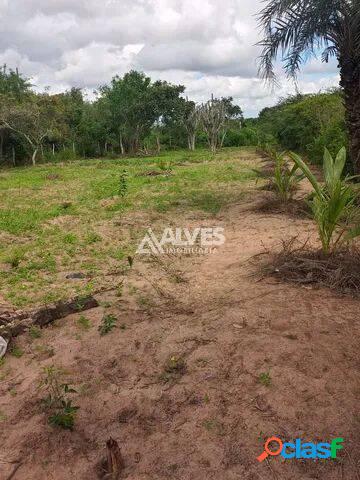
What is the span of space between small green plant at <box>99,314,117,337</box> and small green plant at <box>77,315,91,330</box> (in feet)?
0.43

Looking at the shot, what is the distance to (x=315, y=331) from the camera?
306cm

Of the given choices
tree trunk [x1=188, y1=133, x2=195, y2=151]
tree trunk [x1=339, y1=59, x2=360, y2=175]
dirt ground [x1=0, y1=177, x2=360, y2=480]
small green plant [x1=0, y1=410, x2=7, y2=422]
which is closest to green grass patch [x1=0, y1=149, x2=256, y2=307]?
dirt ground [x1=0, y1=177, x2=360, y2=480]

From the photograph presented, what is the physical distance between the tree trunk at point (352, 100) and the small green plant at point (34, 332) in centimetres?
596

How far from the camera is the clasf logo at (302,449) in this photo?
2.05 meters

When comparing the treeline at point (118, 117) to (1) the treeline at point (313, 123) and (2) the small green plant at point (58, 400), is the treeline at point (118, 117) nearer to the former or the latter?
(1) the treeline at point (313, 123)

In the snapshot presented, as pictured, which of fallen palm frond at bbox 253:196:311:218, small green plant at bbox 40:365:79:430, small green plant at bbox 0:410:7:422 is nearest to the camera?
small green plant at bbox 40:365:79:430

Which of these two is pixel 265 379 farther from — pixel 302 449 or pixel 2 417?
pixel 2 417

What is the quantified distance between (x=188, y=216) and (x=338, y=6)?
4161mm

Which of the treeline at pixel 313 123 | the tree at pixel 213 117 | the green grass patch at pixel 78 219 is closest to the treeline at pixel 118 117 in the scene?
the tree at pixel 213 117

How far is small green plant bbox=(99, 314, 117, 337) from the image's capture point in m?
3.45

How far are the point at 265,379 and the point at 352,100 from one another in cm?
610

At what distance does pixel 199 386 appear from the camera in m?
2.63

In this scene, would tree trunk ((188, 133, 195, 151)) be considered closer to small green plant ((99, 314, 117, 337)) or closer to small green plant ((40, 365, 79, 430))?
small green plant ((99, 314, 117, 337))

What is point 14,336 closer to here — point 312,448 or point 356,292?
point 312,448
